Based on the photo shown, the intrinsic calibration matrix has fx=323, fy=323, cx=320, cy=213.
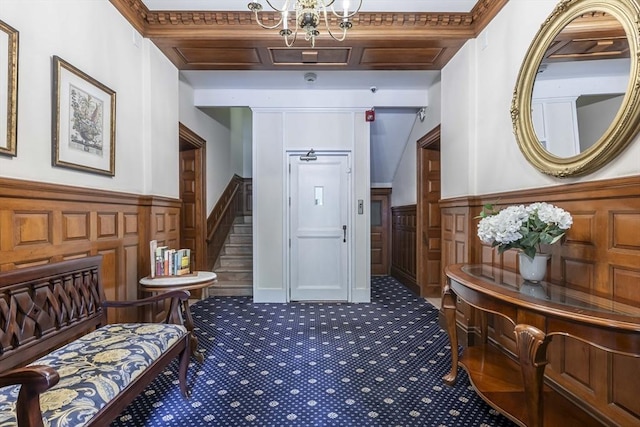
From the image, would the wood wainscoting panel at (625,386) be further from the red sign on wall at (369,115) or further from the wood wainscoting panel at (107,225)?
the red sign on wall at (369,115)

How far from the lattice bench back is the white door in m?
2.49

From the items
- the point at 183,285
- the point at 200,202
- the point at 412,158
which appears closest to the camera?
the point at 183,285

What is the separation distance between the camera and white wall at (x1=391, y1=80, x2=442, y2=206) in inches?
158

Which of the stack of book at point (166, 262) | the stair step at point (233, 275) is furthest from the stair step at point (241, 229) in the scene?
the stack of book at point (166, 262)

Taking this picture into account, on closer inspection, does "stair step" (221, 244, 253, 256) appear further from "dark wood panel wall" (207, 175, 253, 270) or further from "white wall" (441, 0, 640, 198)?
"white wall" (441, 0, 640, 198)

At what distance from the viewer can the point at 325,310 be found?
393 cm

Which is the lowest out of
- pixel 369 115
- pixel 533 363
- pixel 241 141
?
pixel 533 363

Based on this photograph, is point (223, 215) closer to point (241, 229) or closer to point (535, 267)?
point (241, 229)

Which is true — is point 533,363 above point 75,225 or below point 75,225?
below

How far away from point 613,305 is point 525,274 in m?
0.44

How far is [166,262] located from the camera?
267 cm

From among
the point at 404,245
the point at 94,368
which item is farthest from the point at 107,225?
the point at 404,245

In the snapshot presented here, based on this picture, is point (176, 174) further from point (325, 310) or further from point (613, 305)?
point (613, 305)

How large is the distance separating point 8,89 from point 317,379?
7.94 feet
